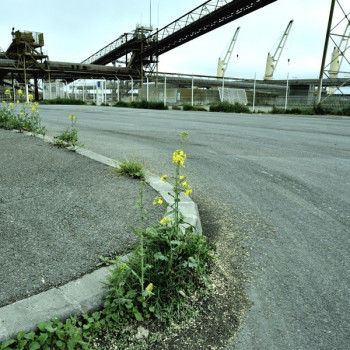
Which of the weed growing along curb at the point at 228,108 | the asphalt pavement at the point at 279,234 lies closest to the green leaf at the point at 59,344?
the asphalt pavement at the point at 279,234

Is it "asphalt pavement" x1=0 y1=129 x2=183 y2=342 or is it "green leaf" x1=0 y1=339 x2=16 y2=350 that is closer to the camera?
"green leaf" x1=0 y1=339 x2=16 y2=350

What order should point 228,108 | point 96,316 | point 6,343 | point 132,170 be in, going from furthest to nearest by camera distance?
1. point 228,108
2. point 132,170
3. point 96,316
4. point 6,343

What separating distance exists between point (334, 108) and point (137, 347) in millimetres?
21982

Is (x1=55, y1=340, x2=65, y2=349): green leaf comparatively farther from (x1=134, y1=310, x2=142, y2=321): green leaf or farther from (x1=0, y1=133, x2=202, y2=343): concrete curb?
(x1=134, y1=310, x2=142, y2=321): green leaf

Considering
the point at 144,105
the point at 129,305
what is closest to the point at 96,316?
the point at 129,305

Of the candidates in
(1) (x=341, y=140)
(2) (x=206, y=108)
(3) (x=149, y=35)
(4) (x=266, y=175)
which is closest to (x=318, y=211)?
(4) (x=266, y=175)

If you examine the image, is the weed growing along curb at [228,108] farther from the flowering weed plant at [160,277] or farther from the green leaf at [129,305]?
the green leaf at [129,305]

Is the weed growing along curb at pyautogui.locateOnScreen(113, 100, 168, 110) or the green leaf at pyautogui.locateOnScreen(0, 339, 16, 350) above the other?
the weed growing along curb at pyautogui.locateOnScreen(113, 100, 168, 110)

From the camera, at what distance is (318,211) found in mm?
3645

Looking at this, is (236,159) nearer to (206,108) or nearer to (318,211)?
(318,211)

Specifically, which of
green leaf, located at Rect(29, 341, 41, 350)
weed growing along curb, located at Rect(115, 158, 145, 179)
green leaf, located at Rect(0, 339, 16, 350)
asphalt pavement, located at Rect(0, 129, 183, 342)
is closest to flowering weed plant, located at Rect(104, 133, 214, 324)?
asphalt pavement, located at Rect(0, 129, 183, 342)

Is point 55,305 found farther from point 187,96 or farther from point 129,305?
point 187,96

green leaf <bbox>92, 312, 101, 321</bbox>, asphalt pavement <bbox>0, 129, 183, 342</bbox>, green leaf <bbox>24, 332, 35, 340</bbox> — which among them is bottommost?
green leaf <bbox>92, 312, 101, 321</bbox>

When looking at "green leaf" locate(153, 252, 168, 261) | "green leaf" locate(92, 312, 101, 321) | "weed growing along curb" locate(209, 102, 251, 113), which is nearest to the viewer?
"green leaf" locate(92, 312, 101, 321)
